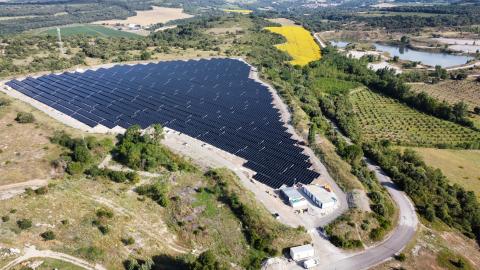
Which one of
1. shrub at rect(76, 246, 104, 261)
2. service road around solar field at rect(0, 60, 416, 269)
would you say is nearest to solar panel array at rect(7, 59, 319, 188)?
service road around solar field at rect(0, 60, 416, 269)

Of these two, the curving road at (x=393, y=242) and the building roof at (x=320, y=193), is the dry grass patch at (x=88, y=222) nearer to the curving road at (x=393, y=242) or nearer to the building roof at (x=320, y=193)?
the building roof at (x=320, y=193)

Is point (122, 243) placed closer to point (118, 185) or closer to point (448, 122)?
point (118, 185)

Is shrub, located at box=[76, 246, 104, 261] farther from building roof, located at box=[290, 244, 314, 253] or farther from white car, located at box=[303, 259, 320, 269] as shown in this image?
white car, located at box=[303, 259, 320, 269]

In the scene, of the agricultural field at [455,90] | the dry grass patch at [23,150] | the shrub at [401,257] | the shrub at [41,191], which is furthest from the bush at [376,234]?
the agricultural field at [455,90]

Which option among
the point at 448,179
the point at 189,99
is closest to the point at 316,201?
the point at 448,179

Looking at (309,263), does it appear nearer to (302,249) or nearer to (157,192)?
(302,249)

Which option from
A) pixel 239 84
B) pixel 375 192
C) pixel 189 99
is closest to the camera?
pixel 375 192
